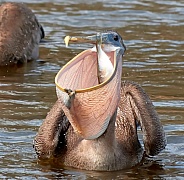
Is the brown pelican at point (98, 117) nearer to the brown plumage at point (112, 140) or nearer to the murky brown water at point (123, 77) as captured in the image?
the brown plumage at point (112, 140)

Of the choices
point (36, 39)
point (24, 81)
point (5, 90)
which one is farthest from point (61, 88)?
point (36, 39)

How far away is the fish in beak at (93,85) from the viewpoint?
20.3 ft

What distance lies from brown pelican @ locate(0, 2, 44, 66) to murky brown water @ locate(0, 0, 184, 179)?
203mm

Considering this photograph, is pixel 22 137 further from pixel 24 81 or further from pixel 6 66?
pixel 6 66

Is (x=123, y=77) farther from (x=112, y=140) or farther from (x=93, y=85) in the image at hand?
(x=93, y=85)

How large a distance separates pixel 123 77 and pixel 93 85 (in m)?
4.55

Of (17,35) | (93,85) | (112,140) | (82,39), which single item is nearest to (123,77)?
(17,35)

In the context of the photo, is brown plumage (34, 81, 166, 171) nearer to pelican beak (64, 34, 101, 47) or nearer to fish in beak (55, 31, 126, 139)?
fish in beak (55, 31, 126, 139)

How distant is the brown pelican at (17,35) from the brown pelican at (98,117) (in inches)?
178

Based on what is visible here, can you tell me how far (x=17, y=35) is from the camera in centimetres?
1242

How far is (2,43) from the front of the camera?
39.8 feet

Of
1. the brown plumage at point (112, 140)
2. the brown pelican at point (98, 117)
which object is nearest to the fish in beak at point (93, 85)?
the brown pelican at point (98, 117)

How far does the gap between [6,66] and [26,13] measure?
107 centimetres

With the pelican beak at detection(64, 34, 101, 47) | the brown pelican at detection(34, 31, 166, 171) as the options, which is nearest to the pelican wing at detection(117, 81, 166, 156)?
the brown pelican at detection(34, 31, 166, 171)
